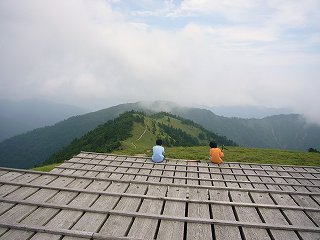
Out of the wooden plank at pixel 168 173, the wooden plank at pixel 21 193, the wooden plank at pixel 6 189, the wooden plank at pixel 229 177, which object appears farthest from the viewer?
Result: the wooden plank at pixel 168 173

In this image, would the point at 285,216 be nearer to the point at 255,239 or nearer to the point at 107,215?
the point at 255,239

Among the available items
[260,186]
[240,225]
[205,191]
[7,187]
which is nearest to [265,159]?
[260,186]

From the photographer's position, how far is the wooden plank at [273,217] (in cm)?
737

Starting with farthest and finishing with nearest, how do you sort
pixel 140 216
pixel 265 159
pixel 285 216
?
pixel 265 159 → pixel 285 216 → pixel 140 216

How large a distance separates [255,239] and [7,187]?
8.93 metres

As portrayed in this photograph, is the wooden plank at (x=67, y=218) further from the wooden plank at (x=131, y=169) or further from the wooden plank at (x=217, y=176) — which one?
the wooden plank at (x=217, y=176)

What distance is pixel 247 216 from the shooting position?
8.48 m

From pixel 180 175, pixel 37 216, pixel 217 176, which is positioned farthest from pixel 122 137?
pixel 37 216

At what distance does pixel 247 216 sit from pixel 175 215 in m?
2.25

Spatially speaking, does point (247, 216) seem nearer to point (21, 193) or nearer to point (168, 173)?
point (168, 173)

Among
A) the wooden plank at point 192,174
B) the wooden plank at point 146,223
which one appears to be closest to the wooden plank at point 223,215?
the wooden plank at point 192,174

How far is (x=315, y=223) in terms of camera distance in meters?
8.16

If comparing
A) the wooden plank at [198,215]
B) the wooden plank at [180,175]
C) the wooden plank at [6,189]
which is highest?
the wooden plank at [6,189]

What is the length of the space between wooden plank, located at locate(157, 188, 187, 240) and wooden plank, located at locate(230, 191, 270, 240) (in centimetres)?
174
